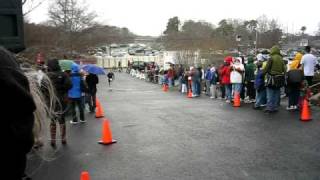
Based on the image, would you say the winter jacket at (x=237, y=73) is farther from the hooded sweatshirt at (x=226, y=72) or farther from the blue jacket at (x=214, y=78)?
the blue jacket at (x=214, y=78)

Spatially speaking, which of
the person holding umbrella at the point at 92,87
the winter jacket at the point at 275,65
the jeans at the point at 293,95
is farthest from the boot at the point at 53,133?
the jeans at the point at 293,95

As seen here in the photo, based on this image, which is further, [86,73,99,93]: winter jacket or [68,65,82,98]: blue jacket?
[86,73,99,93]: winter jacket

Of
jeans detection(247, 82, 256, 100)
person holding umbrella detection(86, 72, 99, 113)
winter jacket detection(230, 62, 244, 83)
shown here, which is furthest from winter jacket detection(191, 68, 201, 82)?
person holding umbrella detection(86, 72, 99, 113)

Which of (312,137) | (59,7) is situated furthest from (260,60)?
(59,7)

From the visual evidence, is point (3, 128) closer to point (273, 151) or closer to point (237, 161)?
point (237, 161)

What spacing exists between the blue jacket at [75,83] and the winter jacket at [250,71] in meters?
6.62

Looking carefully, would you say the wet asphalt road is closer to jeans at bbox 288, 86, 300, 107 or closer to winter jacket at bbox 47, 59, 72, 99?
jeans at bbox 288, 86, 300, 107

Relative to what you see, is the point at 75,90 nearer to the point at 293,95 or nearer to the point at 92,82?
the point at 92,82

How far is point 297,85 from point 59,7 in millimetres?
53709

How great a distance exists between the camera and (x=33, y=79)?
10.2ft

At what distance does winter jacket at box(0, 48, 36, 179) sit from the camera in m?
2.17

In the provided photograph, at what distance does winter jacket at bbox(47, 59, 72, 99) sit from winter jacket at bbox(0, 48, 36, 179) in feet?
24.5

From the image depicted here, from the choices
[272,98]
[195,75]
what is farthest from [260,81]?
[195,75]

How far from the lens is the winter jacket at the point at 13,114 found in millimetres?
2170
